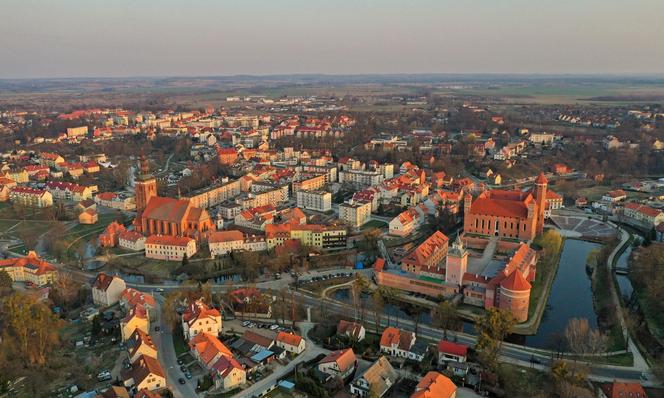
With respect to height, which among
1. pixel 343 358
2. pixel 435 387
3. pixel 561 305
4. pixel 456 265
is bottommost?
pixel 561 305

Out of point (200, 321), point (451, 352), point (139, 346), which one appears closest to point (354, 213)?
point (200, 321)

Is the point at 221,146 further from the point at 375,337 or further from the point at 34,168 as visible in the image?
the point at 375,337

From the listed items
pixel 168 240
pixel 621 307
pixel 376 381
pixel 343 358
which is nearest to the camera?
pixel 376 381

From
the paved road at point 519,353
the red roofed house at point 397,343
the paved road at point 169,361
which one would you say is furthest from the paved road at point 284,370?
the paved road at point 519,353

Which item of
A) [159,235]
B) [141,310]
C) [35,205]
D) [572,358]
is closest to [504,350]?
[572,358]

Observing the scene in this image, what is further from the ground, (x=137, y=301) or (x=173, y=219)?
(x=173, y=219)

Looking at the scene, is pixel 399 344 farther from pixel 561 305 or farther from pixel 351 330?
pixel 561 305

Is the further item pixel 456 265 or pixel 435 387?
pixel 456 265

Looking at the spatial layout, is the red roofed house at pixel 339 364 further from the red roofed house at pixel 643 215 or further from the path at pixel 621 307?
the red roofed house at pixel 643 215
